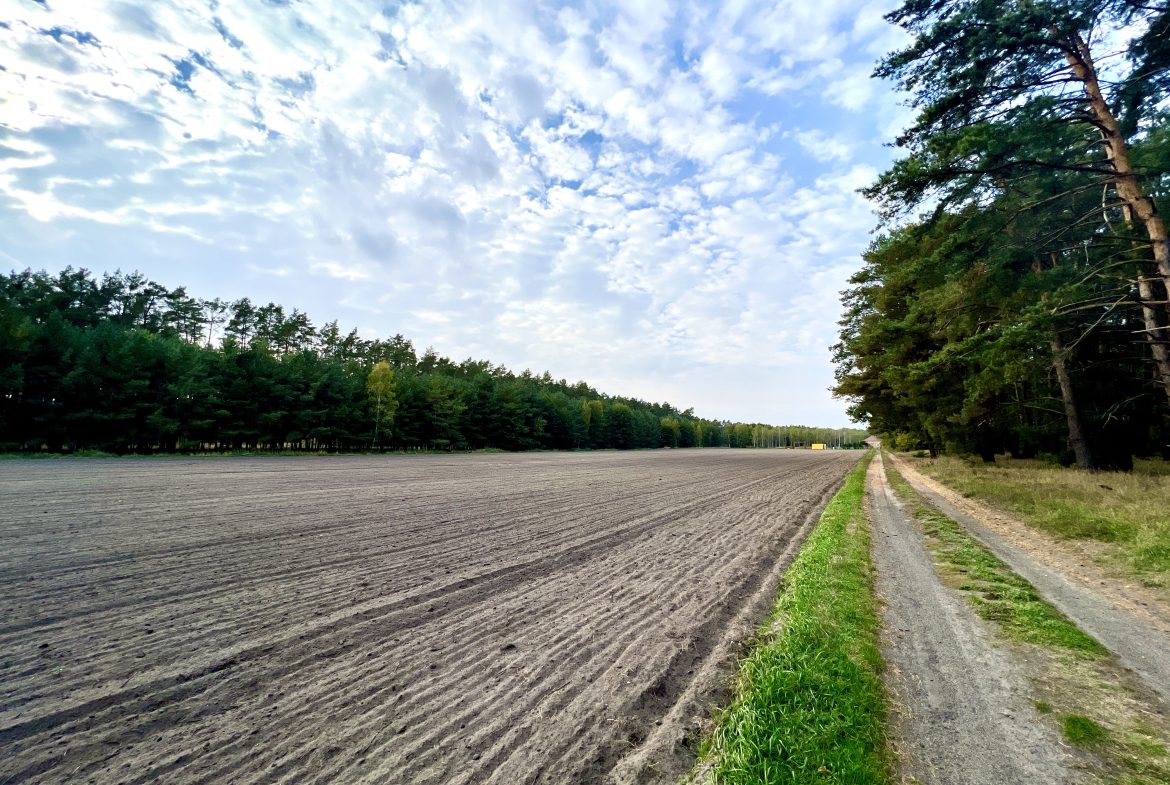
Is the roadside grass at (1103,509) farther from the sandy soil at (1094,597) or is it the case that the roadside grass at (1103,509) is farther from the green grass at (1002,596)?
the green grass at (1002,596)

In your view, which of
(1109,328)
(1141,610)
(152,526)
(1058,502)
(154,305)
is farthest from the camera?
(154,305)

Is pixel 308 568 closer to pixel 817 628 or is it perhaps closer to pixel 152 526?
pixel 152 526

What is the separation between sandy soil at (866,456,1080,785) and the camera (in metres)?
3.01

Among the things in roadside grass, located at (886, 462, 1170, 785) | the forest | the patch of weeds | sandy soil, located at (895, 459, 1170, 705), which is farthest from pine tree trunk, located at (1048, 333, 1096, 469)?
the patch of weeds

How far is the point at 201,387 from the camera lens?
37062 millimetres

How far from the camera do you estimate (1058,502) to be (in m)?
12.0

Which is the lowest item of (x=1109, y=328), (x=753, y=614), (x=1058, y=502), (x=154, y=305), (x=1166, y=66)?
(x=753, y=614)

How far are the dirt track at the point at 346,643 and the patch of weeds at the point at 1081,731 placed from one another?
8.90ft

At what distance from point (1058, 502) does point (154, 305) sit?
7828cm

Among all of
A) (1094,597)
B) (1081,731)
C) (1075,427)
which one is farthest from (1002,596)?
(1075,427)

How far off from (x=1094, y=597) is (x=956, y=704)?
495cm

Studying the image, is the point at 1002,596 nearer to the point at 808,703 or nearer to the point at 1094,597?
the point at 1094,597

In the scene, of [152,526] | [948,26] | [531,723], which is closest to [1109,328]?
[948,26]

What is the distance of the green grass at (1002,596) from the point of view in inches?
196
